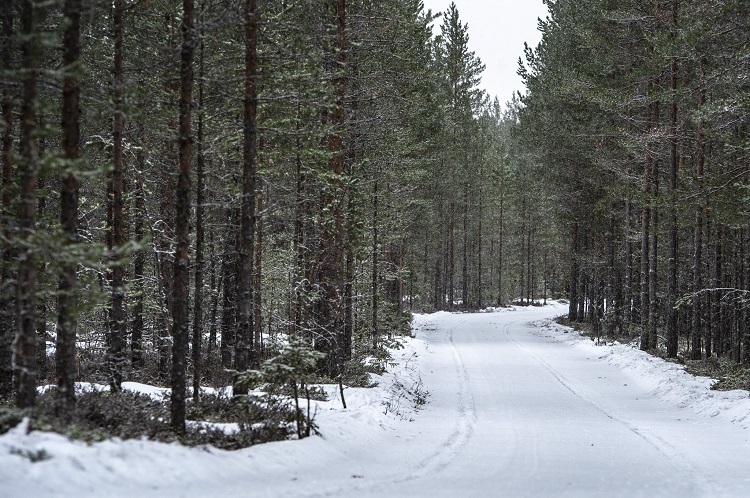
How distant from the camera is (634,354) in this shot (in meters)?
21.3

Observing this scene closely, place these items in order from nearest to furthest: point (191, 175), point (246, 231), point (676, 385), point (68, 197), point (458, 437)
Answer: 1. point (68, 197)
2. point (246, 231)
3. point (458, 437)
4. point (191, 175)
5. point (676, 385)

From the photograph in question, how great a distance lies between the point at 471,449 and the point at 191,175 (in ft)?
32.3

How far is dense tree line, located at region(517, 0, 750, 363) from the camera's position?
1491 centimetres

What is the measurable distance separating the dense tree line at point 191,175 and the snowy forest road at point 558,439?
2599mm

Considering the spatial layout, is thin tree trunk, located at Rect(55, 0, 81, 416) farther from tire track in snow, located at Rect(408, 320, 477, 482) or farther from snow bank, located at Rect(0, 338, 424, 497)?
tire track in snow, located at Rect(408, 320, 477, 482)

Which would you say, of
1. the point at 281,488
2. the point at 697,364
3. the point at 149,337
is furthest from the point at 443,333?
the point at 281,488

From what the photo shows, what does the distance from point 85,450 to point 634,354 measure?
1977cm

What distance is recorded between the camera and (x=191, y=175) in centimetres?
Answer: 1534

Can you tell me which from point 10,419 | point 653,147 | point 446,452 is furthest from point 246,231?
point 653,147

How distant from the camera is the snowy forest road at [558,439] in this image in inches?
311

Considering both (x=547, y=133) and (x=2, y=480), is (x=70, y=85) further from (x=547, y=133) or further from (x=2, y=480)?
(x=547, y=133)

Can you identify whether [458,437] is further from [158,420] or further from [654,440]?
[158,420]

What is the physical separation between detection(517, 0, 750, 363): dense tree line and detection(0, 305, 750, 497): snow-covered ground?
11.6 feet

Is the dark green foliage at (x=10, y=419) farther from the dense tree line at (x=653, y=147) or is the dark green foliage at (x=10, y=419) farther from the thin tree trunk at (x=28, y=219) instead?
the dense tree line at (x=653, y=147)
